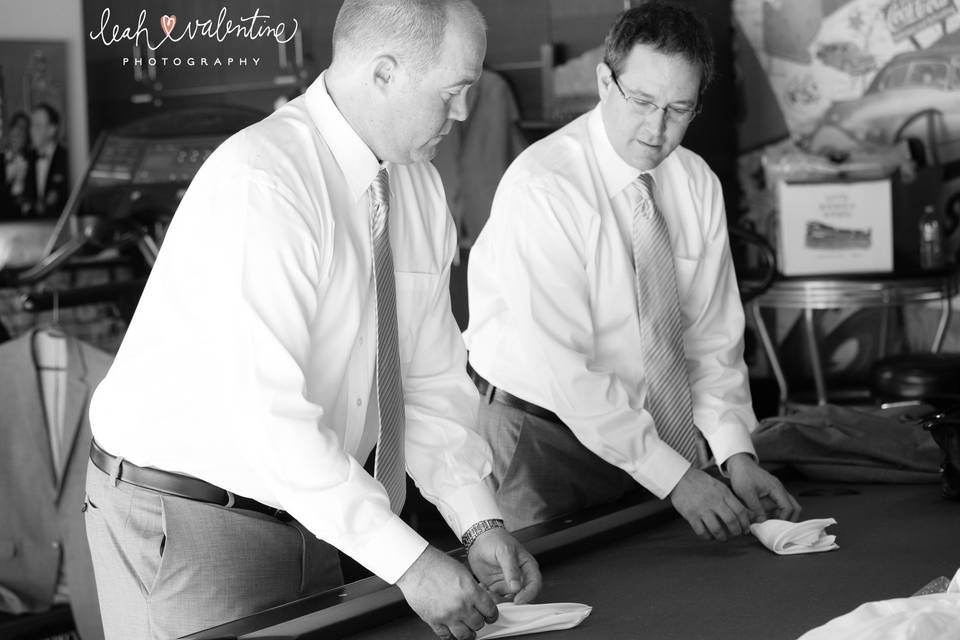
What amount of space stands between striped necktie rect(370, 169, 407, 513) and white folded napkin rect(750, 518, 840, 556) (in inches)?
24.2

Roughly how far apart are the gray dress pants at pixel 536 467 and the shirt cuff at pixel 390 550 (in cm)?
91

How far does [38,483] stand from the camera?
3.17 meters

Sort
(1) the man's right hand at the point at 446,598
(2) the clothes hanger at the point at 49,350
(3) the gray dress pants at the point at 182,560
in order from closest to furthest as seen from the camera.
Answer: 1. (1) the man's right hand at the point at 446,598
2. (3) the gray dress pants at the point at 182,560
3. (2) the clothes hanger at the point at 49,350

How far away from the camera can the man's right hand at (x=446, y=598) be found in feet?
5.04

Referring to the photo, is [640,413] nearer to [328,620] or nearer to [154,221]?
[328,620]

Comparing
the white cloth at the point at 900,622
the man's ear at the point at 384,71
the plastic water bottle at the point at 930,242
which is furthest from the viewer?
the plastic water bottle at the point at 930,242

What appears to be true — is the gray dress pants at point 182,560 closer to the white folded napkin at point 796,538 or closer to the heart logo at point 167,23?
the white folded napkin at point 796,538

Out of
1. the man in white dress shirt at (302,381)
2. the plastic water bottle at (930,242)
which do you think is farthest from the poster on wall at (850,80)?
the man in white dress shirt at (302,381)

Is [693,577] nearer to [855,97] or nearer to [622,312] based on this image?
[622,312]

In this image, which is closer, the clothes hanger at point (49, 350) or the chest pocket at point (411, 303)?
the chest pocket at point (411, 303)

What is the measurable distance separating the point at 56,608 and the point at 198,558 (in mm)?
1320

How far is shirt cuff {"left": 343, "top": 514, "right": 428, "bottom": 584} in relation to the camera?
5.20 feet

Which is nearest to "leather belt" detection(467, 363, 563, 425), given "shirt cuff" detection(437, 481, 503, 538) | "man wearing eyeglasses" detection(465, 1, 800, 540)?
"man wearing eyeglasses" detection(465, 1, 800, 540)

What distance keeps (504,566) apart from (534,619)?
179 mm
